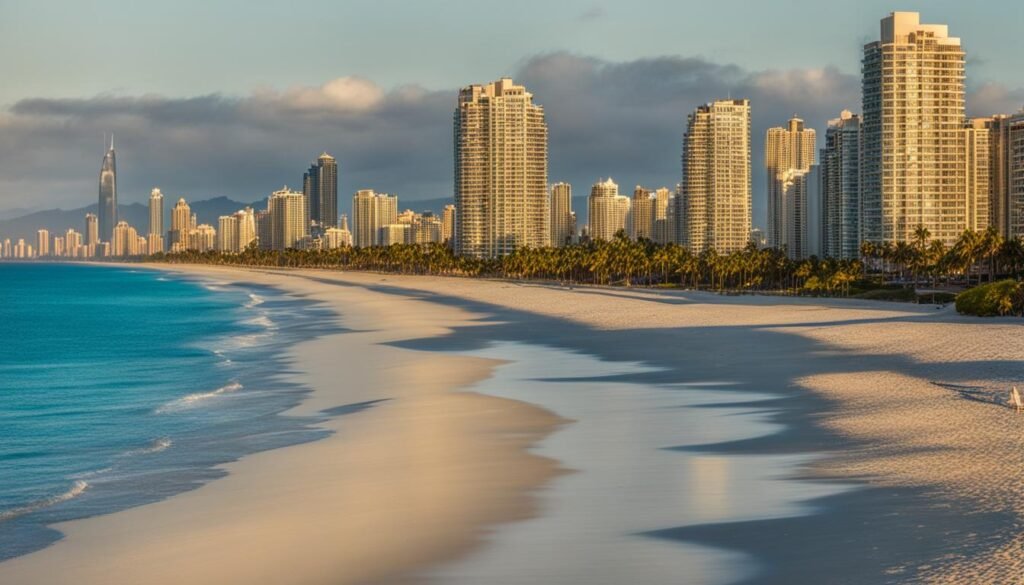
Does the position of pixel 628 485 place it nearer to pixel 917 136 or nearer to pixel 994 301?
pixel 994 301

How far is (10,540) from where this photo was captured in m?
17.9

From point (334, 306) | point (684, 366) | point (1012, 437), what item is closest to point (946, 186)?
point (334, 306)

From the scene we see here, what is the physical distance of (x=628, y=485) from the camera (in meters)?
20.6

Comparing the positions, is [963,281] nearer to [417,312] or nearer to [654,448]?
[417,312]

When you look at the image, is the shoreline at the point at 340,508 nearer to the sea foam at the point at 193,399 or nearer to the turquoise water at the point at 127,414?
the turquoise water at the point at 127,414

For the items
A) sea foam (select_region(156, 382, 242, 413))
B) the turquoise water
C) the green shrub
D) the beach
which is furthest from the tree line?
sea foam (select_region(156, 382, 242, 413))

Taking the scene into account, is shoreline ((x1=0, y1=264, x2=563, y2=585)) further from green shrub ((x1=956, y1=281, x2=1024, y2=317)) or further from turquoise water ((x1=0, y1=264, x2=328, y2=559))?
green shrub ((x1=956, y1=281, x2=1024, y2=317))

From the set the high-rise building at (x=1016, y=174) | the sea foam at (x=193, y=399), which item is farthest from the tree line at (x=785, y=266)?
the sea foam at (x=193, y=399)

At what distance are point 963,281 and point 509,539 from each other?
453ft

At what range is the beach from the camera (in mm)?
15312

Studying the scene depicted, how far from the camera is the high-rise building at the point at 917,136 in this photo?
188 m

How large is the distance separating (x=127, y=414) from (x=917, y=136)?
175901 millimetres

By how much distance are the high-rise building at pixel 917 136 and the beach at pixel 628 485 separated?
148445mm

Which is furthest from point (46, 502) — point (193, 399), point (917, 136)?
point (917, 136)
